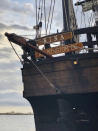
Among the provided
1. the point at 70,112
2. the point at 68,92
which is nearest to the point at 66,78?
the point at 68,92

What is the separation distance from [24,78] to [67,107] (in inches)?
152

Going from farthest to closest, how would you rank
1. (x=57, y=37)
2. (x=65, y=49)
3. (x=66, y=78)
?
(x=57, y=37) → (x=65, y=49) → (x=66, y=78)

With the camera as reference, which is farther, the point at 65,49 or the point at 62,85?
the point at 65,49

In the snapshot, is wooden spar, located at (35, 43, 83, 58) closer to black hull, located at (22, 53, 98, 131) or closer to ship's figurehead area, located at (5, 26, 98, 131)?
ship's figurehead area, located at (5, 26, 98, 131)

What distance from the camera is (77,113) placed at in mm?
16219

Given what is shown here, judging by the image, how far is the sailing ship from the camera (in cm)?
1570

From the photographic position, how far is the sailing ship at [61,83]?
51.5 ft

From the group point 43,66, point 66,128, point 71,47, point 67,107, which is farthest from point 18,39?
point 66,128

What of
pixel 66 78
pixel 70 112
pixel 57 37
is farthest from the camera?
pixel 57 37

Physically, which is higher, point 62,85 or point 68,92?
point 62,85

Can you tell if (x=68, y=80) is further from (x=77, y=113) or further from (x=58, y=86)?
(x=77, y=113)

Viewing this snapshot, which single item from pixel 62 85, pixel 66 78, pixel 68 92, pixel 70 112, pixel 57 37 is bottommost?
pixel 70 112

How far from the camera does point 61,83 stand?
16219 millimetres

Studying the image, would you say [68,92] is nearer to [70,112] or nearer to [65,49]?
[70,112]
